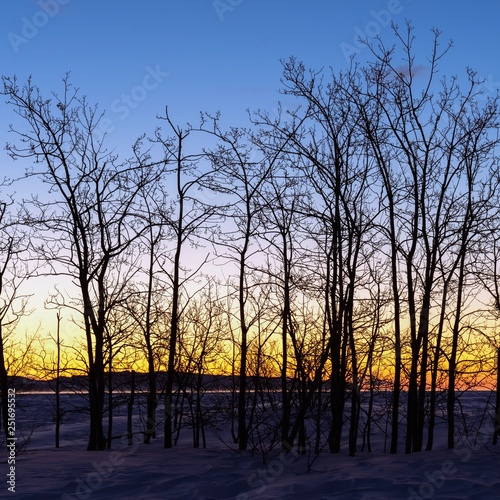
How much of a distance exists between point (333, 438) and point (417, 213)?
19.9 feet

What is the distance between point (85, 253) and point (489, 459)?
10558mm

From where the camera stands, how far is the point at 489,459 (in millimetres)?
12180

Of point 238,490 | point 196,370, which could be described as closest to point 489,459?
point 238,490

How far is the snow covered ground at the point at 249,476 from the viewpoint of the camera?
373 inches

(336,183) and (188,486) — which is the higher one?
(336,183)

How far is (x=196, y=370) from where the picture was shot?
23766 mm

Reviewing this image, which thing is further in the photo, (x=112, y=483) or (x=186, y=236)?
(x=186, y=236)

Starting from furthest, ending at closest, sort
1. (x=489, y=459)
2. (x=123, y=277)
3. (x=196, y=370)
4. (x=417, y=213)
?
(x=196, y=370)
(x=123, y=277)
(x=417, y=213)
(x=489, y=459)

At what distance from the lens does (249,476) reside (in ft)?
36.5

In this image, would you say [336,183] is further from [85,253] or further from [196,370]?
[196,370]

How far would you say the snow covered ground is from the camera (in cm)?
948

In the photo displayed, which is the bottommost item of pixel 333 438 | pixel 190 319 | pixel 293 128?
pixel 333 438

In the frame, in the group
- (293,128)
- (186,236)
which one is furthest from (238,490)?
(293,128)

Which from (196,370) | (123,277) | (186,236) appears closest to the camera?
(186,236)
